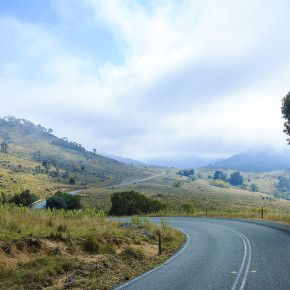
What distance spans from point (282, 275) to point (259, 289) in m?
1.71

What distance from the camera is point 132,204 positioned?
4262 cm

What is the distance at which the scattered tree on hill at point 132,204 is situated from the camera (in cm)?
4216

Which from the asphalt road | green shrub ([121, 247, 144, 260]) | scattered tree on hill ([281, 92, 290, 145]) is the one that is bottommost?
green shrub ([121, 247, 144, 260])

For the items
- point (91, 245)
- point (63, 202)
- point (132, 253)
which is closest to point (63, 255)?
point (91, 245)

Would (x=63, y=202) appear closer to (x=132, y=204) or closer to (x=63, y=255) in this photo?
(x=132, y=204)

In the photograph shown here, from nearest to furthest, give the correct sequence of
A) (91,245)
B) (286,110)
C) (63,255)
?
(63,255), (91,245), (286,110)

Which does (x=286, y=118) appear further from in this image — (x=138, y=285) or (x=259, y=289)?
(x=138, y=285)

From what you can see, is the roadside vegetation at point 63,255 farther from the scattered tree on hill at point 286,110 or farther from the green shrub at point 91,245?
the scattered tree on hill at point 286,110

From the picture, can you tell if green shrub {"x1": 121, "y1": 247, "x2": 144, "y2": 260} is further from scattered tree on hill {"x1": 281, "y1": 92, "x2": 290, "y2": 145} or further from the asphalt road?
scattered tree on hill {"x1": 281, "y1": 92, "x2": 290, "y2": 145}

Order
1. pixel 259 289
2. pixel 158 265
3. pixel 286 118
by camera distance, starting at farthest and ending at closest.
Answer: pixel 286 118, pixel 158 265, pixel 259 289

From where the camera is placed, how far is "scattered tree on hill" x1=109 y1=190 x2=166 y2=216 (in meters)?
42.2

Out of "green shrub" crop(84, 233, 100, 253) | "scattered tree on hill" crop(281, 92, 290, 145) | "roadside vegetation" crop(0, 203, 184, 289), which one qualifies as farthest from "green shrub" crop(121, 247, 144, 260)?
"scattered tree on hill" crop(281, 92, 290, 145)

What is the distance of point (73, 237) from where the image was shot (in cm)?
1055

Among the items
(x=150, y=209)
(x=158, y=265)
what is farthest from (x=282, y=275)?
(x=150, y=209)
